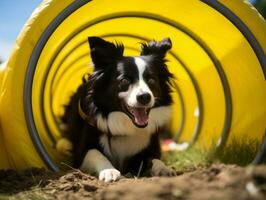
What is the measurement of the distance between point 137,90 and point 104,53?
690mm

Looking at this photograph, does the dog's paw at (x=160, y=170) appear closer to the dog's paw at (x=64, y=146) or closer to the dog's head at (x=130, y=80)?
the dog's head at (x=130, y=80)

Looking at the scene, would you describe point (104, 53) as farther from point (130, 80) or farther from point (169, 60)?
point (169, 60)

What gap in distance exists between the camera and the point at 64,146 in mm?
6750

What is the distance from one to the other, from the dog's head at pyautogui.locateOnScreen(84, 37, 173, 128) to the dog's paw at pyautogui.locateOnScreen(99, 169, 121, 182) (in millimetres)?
650

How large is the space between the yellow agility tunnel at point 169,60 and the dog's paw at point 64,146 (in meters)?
0.12

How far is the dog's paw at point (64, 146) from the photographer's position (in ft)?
21.0

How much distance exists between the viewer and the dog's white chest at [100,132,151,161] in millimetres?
5480

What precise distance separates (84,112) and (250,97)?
2.04 meters

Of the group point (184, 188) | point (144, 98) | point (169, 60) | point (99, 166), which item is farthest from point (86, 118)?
point (184, 188)

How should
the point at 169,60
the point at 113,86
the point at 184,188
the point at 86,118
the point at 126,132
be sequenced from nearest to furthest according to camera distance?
the point at 184,188 < the point at 113,86 < the point at 126,132 < the point at 86,118 < the point at 169,60

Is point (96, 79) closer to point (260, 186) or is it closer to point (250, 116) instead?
point (250, 116)

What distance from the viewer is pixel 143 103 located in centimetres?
484

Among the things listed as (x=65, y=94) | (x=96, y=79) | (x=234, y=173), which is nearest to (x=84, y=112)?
(x=96, y=79)

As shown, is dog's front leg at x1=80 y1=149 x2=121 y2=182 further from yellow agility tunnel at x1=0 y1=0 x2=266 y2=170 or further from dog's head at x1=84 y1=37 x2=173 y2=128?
dog's head at x1=84 y1=37 x2=173 y2=128
